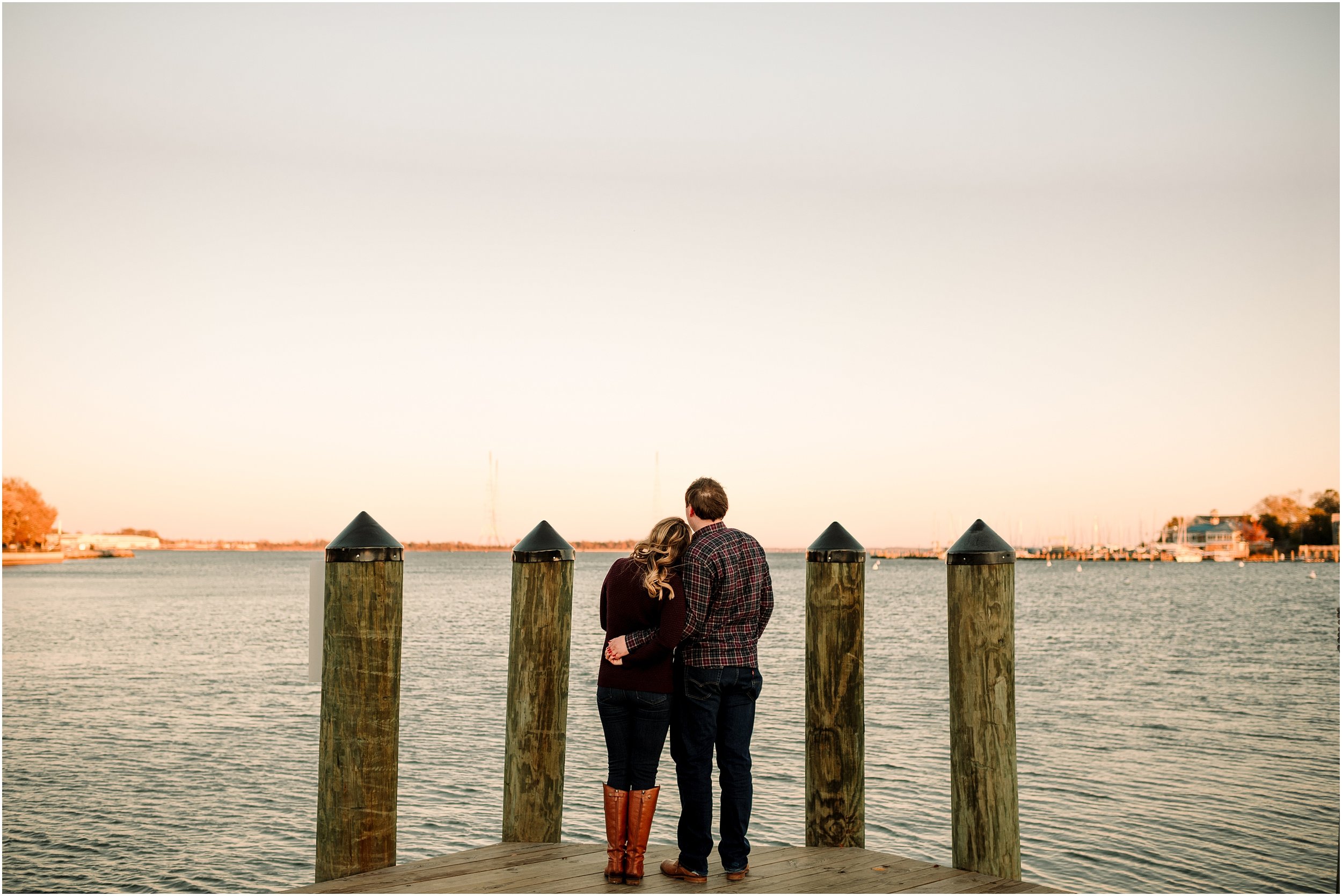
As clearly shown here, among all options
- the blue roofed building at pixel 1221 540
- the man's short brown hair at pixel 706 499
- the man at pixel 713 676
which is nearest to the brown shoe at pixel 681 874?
the man at pixel 713 676

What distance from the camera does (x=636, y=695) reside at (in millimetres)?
4891

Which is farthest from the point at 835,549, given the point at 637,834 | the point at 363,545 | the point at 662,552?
the point at 363,545

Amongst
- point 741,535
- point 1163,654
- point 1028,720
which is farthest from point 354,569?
point 1163,654

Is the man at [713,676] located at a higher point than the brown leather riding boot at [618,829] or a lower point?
higher

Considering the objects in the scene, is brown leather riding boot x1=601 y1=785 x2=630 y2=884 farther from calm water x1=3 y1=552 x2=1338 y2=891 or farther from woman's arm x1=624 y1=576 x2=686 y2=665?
calm water x1=3 y1=552 x2=1338 y2=891

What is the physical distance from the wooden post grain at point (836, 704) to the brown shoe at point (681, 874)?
0.96m

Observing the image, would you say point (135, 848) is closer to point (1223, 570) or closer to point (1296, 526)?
point (1223, 570)

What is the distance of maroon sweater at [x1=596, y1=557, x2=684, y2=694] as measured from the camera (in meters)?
4.80

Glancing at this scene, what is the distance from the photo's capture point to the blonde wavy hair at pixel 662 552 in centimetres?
481

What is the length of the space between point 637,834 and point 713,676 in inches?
34.5

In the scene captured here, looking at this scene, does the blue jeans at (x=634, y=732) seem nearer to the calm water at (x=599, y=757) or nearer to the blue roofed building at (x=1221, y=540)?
the calm water at (x=599, y=757)

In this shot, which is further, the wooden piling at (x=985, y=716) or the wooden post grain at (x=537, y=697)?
the wooden post grain at (x=537, y=697)

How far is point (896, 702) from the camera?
25125 millimetres

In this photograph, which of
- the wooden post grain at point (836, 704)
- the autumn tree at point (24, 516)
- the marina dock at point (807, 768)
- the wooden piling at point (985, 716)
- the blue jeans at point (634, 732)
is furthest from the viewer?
Answer: the autumn tree at point (24, 516)
